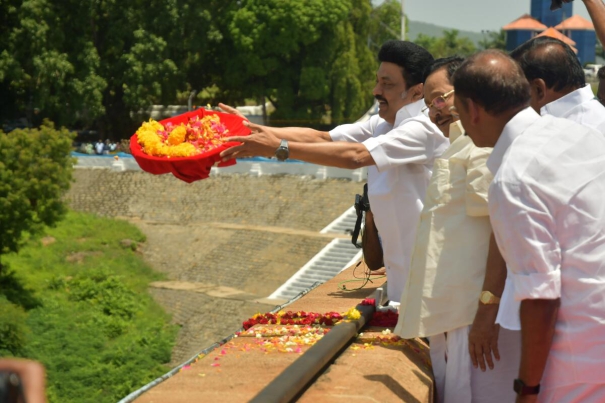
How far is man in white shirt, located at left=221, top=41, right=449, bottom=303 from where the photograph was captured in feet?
11.2

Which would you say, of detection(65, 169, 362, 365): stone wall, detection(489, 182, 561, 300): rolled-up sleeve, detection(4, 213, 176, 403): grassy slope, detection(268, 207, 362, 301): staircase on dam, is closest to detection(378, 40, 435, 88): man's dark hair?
detection(489, 182, 561, 300): rolled-up sleeve

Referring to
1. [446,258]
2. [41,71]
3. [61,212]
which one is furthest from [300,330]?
[41,71]

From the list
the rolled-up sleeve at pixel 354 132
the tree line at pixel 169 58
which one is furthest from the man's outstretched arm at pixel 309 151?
the tree line at pixel 169 58

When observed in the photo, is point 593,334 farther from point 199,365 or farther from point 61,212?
point 61,212

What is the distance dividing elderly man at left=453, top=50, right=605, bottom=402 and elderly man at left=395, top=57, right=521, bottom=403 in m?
0.43

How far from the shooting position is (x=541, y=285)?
7.32 feet

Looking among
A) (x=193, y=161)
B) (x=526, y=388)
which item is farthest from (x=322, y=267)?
(x=526, y=388)

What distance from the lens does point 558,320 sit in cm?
234

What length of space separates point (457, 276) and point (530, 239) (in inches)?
27.0

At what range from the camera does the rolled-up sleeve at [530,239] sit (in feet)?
7.29

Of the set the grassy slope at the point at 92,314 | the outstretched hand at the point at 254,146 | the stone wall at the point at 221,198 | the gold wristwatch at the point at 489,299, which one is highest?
the outstretched hand at the point at 254,146

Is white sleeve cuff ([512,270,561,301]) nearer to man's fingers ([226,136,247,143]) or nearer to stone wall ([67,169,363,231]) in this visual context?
man's fingers ([226,136,247,143])

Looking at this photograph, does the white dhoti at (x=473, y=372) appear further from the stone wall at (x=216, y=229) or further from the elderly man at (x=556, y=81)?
the stone wall at (x=216, y=229)

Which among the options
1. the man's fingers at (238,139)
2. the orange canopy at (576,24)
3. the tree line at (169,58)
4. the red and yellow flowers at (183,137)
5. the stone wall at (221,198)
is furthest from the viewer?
the orange canopy at (576,24)
